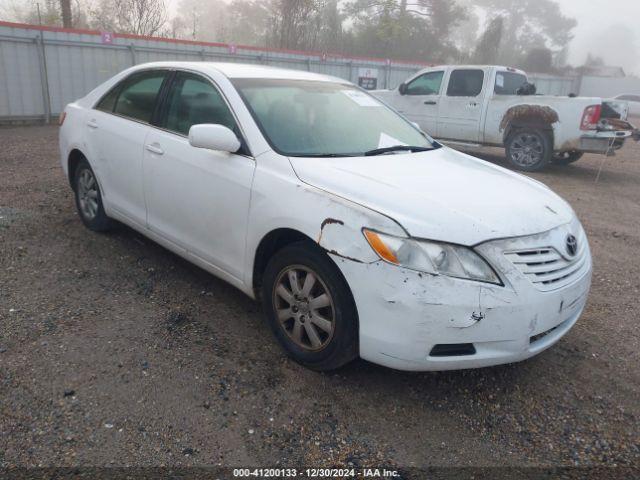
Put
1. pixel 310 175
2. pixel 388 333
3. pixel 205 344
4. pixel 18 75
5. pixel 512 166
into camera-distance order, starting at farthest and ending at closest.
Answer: pixel 18 75
pixel 512 166
pixel 205 344
pixel 310 175
pixel 388 333

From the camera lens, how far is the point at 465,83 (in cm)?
1021

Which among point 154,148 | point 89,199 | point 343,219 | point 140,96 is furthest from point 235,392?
point 89,199

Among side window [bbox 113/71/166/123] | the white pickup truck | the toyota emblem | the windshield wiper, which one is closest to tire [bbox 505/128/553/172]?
the white pickup truck

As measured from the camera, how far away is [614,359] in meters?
3.21

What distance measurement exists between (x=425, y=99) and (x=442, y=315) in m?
9.13

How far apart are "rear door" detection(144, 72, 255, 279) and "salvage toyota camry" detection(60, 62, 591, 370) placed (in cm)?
1

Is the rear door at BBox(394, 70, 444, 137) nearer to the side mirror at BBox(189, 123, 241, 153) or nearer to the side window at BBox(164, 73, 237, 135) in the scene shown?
the side window at BBox(164, 73, 237, 135)

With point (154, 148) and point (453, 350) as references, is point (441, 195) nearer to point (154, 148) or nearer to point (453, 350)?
point (453, 350)

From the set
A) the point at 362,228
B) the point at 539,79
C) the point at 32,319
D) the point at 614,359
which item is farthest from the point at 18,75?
the point at 539,79

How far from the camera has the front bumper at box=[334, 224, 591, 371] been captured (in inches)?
92.7

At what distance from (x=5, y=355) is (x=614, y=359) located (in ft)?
11.7

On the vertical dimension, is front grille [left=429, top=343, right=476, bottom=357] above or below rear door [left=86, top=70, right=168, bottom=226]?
below

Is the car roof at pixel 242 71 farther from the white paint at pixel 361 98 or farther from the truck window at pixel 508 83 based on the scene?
the truck window at pixel 508 83

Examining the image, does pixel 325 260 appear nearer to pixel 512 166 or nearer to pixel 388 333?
pixel 388 333
